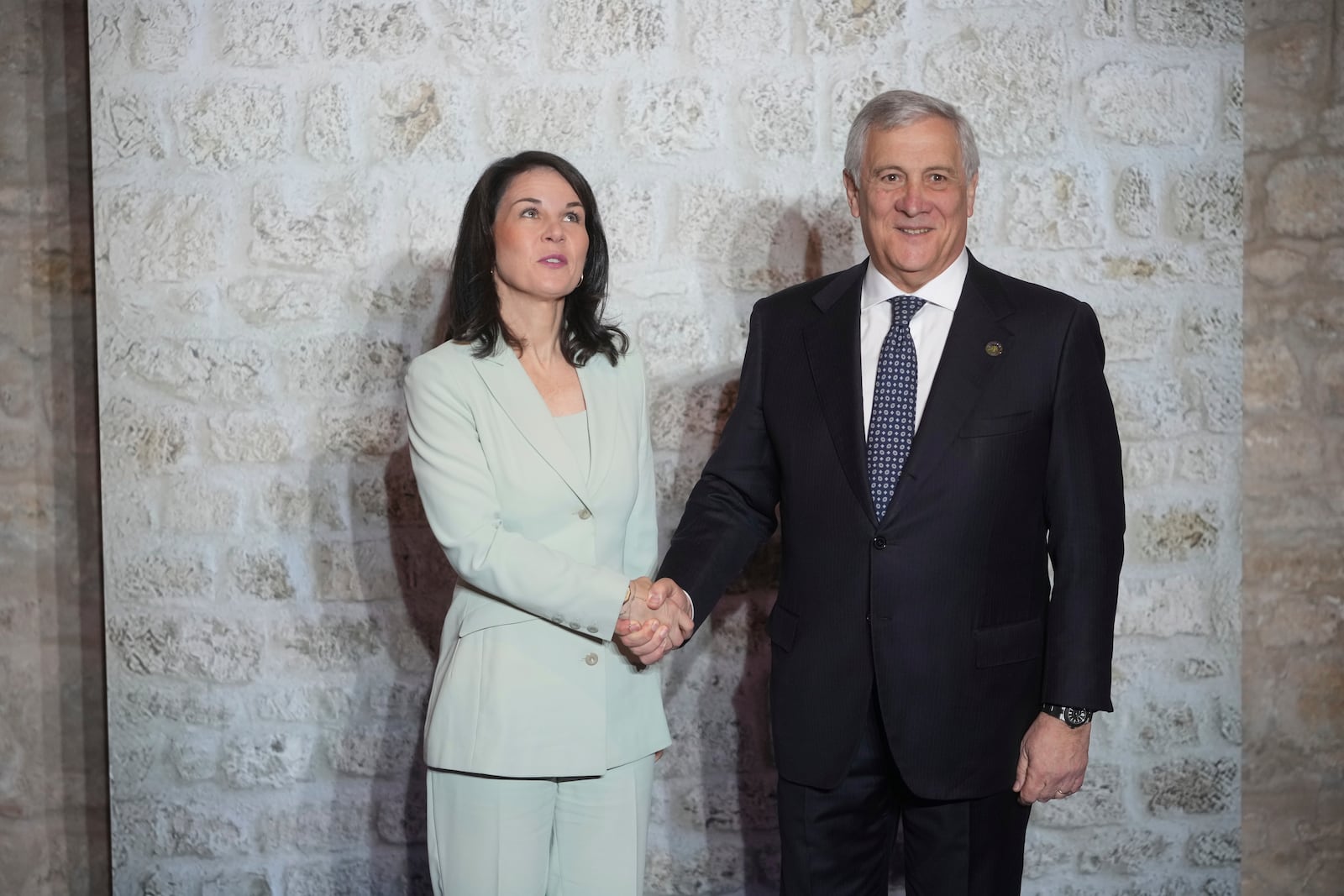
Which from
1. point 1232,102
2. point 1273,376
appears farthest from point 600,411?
point 1273,376

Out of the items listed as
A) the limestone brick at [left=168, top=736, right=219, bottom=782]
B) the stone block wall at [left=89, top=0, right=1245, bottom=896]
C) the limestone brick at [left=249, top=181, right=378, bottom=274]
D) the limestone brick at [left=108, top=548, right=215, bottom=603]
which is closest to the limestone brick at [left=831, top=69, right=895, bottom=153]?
→ the stone block wall at [left=89, top=0, right=1245, bottom=896]

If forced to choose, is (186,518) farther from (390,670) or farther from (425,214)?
(425,214)

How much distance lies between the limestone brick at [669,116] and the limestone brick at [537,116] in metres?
0.09

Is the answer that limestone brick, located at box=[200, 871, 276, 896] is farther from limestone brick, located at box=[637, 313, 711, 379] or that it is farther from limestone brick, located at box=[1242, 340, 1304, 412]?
limestone brick, located at box=[1242, 340, 1304, 412]

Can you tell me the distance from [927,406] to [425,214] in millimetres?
1447

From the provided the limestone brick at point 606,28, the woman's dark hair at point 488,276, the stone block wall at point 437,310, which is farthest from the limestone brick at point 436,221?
the woman's dark hair at point 488,276

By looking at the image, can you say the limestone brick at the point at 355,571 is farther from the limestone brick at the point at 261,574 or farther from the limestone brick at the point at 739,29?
the limestone brick at the point at 739,29

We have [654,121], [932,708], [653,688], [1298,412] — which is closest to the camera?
[932,708]

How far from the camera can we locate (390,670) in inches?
115

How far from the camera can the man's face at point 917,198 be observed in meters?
2.07

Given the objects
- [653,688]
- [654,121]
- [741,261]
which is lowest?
[653,688]

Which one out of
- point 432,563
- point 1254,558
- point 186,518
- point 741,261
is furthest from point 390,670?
point 1254,558

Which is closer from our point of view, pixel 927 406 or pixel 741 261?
pixel 927 406

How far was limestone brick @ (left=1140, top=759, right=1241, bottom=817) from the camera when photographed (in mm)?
2961
